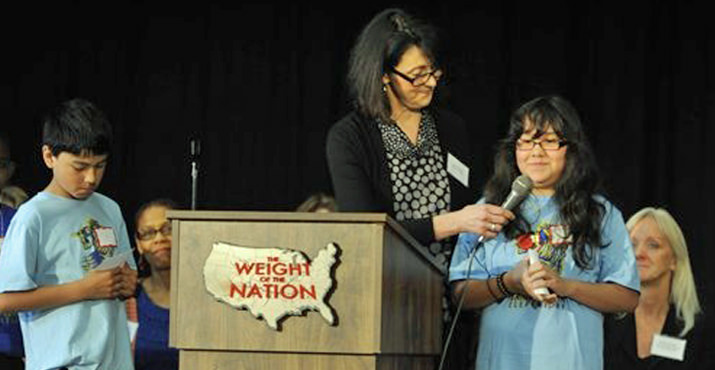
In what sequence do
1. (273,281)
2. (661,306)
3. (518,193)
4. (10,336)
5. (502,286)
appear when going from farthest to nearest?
(661,306)
(10,336)
(502,286)
(518,193)
(273,281)

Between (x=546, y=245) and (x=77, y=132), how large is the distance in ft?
4.84

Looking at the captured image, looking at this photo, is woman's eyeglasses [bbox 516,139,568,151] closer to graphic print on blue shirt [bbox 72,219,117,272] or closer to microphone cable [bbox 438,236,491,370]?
microphone cable [bbox 438,236,491,370]

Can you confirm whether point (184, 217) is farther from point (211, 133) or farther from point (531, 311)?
point (211, 133)

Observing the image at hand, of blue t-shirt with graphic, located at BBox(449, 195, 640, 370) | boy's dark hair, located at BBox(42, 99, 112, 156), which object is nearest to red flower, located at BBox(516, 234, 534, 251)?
blue t-shirt with graphic, located at BBox(449, 195, 640, 370)

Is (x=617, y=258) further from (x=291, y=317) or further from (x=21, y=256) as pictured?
(x=21, y=256)

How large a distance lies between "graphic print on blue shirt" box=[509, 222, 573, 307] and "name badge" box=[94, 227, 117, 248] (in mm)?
1278

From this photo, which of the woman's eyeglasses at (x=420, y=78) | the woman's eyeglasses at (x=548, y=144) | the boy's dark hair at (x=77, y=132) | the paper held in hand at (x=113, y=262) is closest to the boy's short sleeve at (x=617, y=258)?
the woman's eyeglasses at (x=548, y=144)

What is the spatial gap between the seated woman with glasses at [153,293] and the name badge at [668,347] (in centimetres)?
196

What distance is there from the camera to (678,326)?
5.75m

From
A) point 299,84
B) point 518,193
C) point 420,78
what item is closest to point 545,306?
point 518,193

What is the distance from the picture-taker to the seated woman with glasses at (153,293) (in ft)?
18.2

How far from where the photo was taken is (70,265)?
4.03m

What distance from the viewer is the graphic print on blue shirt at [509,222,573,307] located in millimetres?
3645

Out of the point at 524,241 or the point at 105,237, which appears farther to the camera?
the point at 105,237
